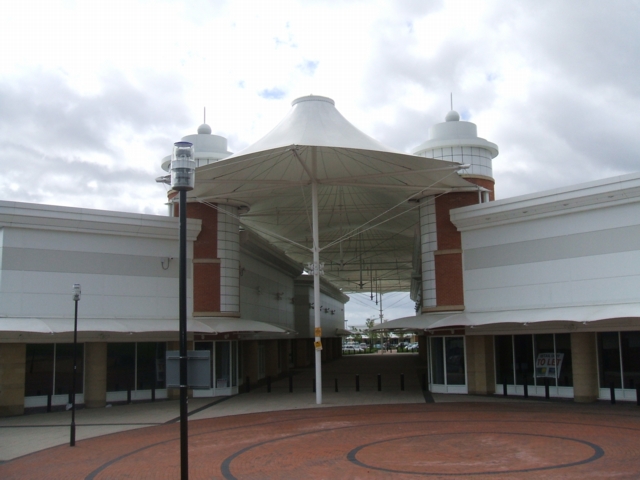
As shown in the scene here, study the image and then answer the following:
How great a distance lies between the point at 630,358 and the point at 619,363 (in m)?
0.43

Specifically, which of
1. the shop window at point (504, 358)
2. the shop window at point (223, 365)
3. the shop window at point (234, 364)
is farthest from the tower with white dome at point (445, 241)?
the shop window at point (223, 365)

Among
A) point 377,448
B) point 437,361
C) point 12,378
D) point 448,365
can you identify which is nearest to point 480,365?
point 448,365

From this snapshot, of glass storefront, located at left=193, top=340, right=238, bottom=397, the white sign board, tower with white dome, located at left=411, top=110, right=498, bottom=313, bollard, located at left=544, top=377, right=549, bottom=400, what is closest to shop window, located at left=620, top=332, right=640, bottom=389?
the white sign board

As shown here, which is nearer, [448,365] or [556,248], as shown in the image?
[556,248]

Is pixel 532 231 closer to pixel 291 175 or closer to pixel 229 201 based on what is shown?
pixel 291 175

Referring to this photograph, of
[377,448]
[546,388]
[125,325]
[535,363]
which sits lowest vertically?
[377,448]

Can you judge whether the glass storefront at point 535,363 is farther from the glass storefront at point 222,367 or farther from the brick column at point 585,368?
the glass storefront at point 222,367

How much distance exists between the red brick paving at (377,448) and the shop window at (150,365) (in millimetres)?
6557

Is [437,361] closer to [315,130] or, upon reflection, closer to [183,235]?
[315,130]

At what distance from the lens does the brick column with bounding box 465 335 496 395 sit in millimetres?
24797

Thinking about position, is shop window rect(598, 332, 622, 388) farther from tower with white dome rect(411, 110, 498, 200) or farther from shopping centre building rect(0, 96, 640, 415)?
tower with white dome rect(411, 110, 498, 200)

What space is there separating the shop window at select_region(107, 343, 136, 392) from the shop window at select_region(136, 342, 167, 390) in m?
0.24

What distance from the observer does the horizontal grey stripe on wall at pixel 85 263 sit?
75.5 feet

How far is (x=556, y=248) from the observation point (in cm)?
2306
